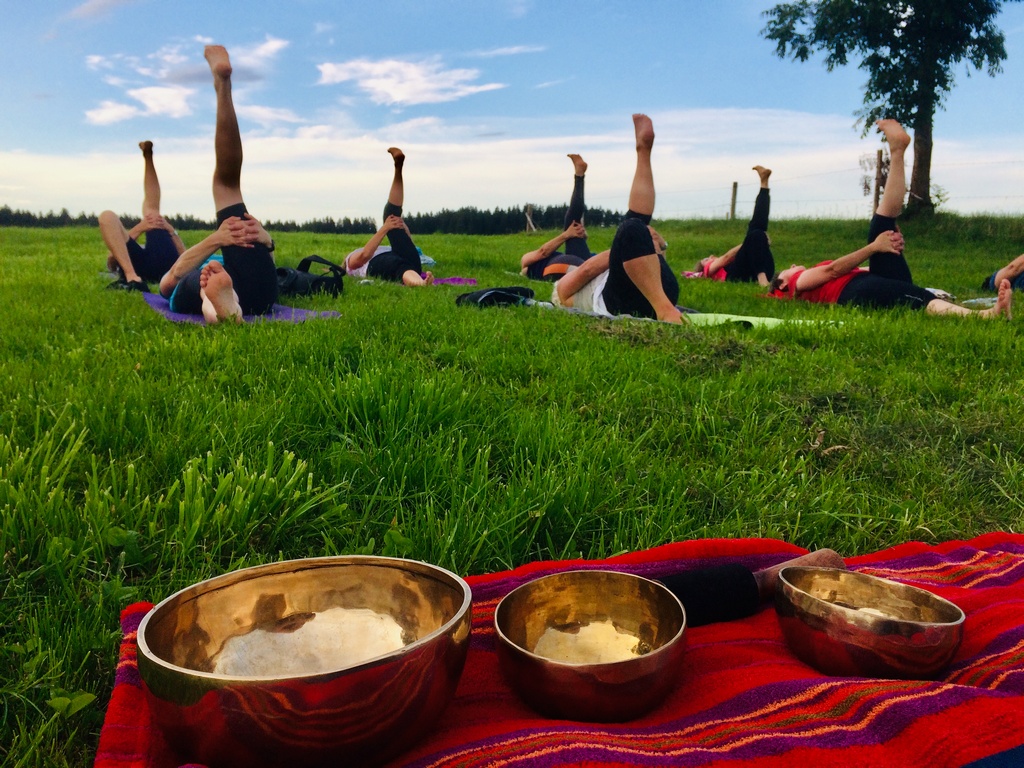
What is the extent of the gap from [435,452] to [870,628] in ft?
4.30

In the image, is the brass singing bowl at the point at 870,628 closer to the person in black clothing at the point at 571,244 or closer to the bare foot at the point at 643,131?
the bare foot at the point at 643,131

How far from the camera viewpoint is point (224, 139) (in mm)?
4422

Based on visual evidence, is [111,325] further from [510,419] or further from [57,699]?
[57,699]

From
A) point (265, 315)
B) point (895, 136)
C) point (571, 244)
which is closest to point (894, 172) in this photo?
point (895, 136)

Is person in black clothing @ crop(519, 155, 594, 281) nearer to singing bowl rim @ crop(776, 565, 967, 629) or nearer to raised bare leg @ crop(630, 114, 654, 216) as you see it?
raised bare leg @ crop(630, 114, 654, 216)

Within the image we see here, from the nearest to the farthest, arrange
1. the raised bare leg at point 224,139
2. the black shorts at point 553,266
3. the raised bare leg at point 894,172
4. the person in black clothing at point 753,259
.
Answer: the raised bare leg at point 224,139 → the raised bare leg at point 894,172 → the black shorts at point 553,266 → the person in black clothing at point 753,259

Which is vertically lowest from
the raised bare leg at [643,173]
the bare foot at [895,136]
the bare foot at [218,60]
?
the raised bare leg at [643,173]

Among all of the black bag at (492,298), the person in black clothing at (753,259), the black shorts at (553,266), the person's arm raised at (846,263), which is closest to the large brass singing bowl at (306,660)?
the black bag at (492,298)

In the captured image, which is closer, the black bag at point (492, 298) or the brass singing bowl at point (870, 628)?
the brass singing bowl at point (870, 628)

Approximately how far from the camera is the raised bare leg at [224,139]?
4.31m

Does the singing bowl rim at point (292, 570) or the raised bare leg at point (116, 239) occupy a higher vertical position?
the raised bare leg at point (116, 239)

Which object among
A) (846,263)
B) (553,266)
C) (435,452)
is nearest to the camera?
(435,452)

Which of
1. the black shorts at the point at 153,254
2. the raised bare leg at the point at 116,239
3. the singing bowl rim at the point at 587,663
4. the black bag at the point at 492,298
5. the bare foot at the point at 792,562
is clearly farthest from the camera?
the black shorts at the point at 153,254

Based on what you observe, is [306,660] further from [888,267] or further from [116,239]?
[116,239]
